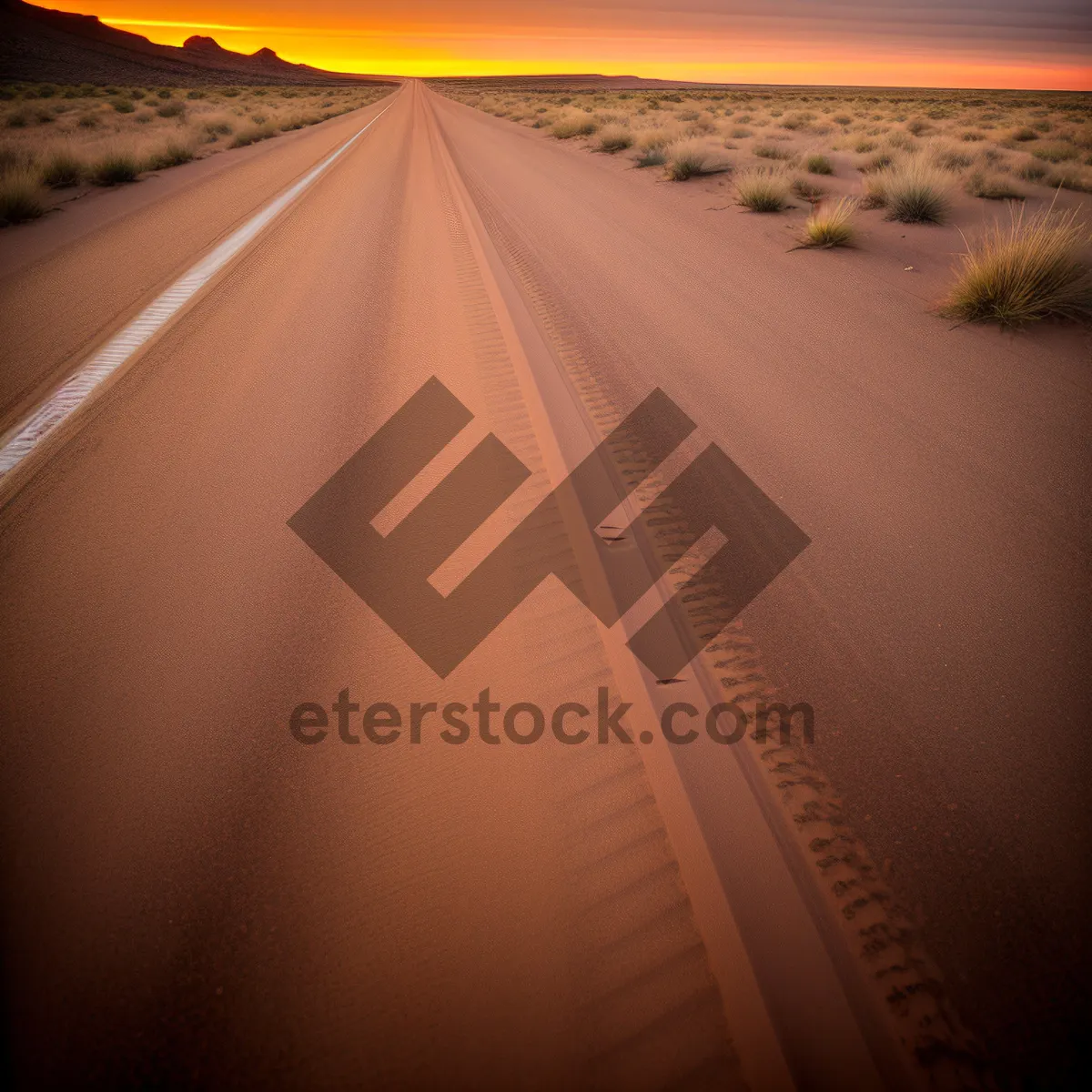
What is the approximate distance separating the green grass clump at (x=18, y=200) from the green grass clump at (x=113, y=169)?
304 centimetres

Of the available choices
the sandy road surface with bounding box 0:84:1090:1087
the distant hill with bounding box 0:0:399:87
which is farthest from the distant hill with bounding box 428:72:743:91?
the sandy road surface with bounding box 0:84:1090:1087

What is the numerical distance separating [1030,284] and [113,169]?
16.5m

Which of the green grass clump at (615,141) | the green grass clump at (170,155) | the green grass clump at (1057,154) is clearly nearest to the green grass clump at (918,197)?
the green grass clump at (1057,154)

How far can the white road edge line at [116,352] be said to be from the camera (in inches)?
155

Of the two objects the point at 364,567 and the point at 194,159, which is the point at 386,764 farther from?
the point at 194,159

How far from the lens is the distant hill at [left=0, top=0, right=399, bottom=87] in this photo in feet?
173

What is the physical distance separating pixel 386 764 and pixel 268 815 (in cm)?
43

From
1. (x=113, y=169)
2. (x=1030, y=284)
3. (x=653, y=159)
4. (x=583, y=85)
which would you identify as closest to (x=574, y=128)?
(x=653, y=159)

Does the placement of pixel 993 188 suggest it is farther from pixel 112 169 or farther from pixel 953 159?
pixel 112 169

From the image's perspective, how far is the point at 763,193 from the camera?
8.41m

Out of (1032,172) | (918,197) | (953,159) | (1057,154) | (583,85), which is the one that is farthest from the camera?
(583,85)

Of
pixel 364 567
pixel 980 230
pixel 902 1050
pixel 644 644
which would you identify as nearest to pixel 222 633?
pixel 364 567

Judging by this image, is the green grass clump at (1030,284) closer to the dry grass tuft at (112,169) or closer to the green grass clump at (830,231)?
the green grass clump at (830,231)

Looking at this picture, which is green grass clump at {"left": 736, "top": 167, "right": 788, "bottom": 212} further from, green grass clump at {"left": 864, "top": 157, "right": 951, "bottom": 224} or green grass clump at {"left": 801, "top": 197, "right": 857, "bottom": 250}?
green grass clump at {"left": 801, "top": 197, "right": 857, "bottom": 250}
